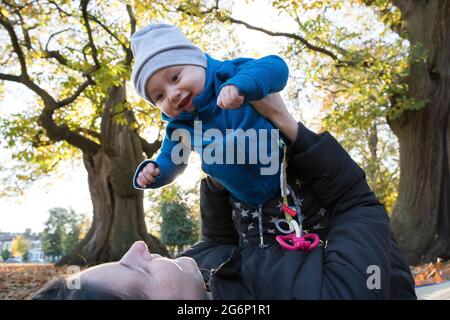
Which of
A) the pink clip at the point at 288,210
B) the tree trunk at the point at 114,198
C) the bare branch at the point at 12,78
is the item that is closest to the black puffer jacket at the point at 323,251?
the pink clip at the point at 288,210

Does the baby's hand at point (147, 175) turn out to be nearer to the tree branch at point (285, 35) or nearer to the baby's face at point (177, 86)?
the baby's face at point (177, 86)

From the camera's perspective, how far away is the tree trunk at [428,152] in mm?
7207

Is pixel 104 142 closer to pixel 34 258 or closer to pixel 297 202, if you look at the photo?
pixel 297 202

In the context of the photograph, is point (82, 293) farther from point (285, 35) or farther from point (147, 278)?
point (285, 35)

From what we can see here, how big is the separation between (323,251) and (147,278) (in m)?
0.61

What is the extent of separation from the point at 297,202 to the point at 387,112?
21.3 ft

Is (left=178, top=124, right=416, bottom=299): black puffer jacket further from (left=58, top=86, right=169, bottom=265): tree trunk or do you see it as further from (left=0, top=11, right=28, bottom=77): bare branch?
(left=58, top=86, right=169, bottom=265): tree trunk

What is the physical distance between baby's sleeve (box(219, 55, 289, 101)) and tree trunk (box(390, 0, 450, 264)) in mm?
6291

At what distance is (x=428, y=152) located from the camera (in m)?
7.39

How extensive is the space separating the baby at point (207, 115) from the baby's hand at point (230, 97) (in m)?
0.10

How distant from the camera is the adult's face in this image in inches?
49.7

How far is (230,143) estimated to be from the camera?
171cm

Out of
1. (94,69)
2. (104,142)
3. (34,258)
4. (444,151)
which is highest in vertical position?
(94,69)

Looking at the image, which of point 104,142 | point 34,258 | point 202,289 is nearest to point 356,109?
point 104,142
